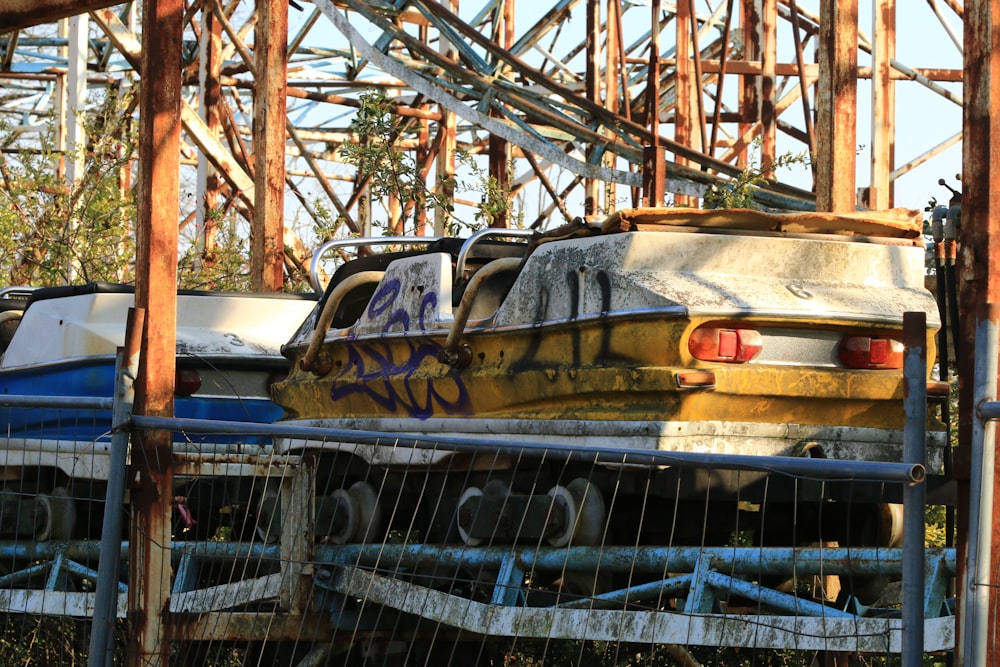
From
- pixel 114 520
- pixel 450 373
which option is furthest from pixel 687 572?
pixel 114 520

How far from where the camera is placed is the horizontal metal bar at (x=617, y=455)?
3.76 meters

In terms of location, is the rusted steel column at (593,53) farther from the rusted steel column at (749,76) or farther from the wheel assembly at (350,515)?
the wheel assembly at (350,515)

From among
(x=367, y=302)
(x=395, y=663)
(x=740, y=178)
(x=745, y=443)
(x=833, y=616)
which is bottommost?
(x=395, y=663)

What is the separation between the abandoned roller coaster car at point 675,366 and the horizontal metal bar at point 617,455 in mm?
519

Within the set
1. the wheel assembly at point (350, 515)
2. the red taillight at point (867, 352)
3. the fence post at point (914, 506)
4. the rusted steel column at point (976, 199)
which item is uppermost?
the rusted steel column at point (976, 199)

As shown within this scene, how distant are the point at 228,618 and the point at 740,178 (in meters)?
6.88

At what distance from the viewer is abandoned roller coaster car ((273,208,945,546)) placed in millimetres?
5516

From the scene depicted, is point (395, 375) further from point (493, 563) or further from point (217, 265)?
point (217, 265)

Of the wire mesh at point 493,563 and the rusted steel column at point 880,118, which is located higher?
the rusted steel column at point 880,118

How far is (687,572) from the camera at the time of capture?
534 cm

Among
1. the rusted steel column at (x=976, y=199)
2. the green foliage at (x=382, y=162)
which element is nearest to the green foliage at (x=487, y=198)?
the green foliage at (x=382, y=162)

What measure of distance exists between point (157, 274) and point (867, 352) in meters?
2.80

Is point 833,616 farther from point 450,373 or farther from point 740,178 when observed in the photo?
point 740,178

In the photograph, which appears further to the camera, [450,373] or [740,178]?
[740,178]
